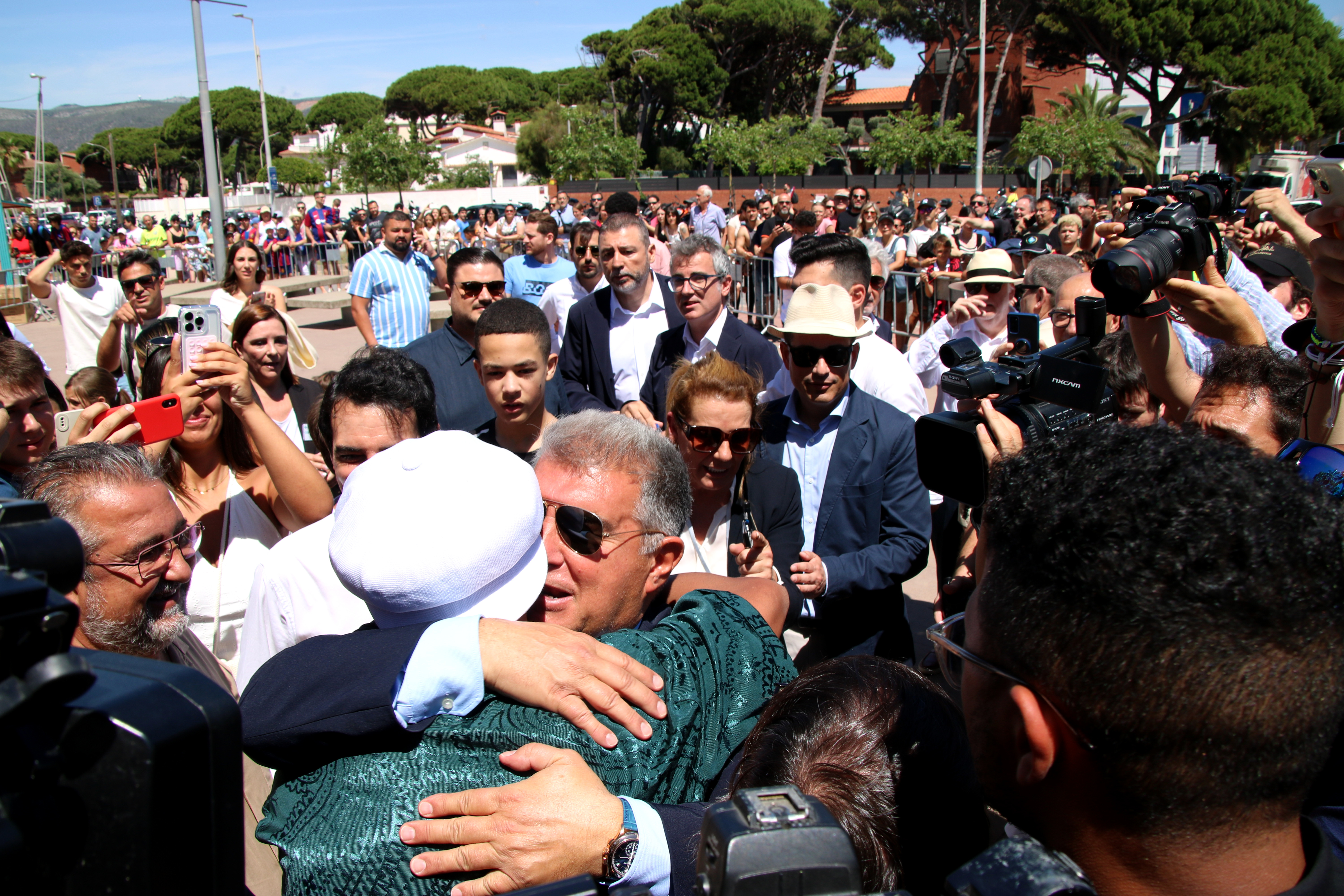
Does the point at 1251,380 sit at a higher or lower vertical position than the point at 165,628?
higher

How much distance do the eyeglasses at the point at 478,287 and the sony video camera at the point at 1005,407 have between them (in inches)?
148

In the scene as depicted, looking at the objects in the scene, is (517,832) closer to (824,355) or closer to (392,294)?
→ (824,355)

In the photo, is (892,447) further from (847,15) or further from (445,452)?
(847,15)

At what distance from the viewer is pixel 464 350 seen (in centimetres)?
491

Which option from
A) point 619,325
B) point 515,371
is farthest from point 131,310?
point 515,371

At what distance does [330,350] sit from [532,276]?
5.87 m

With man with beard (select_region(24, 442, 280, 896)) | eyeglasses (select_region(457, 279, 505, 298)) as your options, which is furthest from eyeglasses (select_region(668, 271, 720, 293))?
man with beard (select_region(24, 442, 280, 896))

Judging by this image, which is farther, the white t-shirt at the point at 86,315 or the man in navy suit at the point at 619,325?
the white t-shirt at the point at 86,315

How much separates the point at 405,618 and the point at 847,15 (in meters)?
64.0

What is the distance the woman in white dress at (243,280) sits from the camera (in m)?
6.87

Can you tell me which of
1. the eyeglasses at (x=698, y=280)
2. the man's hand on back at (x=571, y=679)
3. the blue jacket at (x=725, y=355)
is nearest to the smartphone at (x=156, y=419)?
the man's hand on back at (x=571, y=679)

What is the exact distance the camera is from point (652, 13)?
2388 inches

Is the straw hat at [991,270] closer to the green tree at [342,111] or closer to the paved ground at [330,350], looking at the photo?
the paved ground at [330,350]

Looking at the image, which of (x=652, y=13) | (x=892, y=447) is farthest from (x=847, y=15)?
(x=892, y=447)
